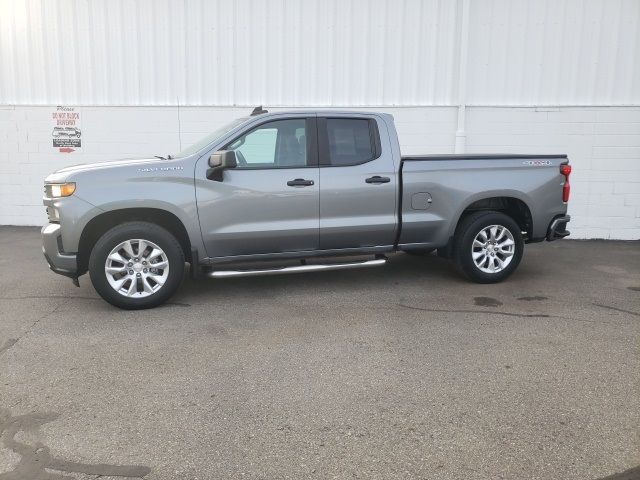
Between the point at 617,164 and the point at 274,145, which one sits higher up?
the point at 274,145

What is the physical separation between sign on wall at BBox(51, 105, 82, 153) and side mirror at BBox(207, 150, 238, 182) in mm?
5974

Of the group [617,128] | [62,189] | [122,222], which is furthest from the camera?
[617,128]

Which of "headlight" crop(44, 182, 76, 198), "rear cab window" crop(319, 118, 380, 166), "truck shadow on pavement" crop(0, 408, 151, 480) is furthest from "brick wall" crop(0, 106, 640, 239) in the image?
"truck shadow on pavement" crop(0, 408, 151, 480)

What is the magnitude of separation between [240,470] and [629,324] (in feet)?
13.2

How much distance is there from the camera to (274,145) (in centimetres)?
583

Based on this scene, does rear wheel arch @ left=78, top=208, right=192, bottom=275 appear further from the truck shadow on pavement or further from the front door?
the truck shadow on pavement

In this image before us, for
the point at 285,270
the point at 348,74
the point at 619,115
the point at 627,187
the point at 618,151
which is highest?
the point at 348,74

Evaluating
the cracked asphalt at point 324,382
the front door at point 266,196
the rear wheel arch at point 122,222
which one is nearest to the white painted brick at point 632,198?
the cracked asphalt at point 324,382

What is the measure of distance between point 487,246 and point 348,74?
4874 mm

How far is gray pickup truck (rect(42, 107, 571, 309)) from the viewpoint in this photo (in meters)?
5.33

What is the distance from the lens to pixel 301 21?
983 centimetres

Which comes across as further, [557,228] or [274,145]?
[557,228]

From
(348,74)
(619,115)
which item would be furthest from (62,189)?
(619,115)

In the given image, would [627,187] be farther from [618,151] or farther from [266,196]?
[266,196]
